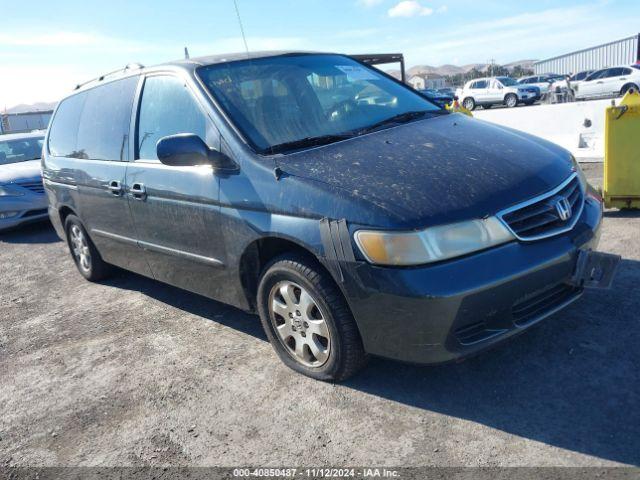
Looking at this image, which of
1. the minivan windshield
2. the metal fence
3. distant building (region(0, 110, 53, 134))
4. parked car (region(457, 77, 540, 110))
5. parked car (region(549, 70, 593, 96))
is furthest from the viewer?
the metal fence

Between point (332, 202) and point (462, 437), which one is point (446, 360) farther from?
point (332, 202)

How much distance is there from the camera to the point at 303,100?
3547 millimetres

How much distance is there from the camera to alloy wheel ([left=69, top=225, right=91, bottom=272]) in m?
5.23

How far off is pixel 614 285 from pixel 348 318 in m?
2.12

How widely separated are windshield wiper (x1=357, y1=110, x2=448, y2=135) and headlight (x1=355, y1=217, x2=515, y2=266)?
110cm

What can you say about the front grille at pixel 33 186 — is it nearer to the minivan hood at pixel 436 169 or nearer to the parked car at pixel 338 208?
the parked car at pixel 338 208

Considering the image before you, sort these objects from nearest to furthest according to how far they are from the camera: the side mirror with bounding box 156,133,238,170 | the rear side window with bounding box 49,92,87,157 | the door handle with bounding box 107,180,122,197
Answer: the side mirror with bounding box 156,133,238,170
the door handle with bounding box 107,180,122,197
the rear side window with bounding box 49,92,87,157

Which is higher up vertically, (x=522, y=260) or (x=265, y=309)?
(x=522, y=260)

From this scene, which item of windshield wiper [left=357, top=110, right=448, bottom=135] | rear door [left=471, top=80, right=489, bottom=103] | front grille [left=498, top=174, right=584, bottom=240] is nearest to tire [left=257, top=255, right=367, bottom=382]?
front grille [left=498, top=174, right=584, bottom=240]

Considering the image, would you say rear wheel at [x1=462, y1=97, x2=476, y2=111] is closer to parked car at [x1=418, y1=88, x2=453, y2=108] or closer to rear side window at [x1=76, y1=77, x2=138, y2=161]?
parked car at [x1=418, y1=88, x2=453, y2=108]

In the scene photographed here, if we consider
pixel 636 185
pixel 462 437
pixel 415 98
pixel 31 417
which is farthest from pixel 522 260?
pixel 636 185

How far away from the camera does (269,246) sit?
310 centimetres

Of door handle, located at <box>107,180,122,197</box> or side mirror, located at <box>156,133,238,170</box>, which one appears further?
door handle, located at <box>107,180,122,197</box>

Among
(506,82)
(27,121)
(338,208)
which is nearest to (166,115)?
(338,208)
